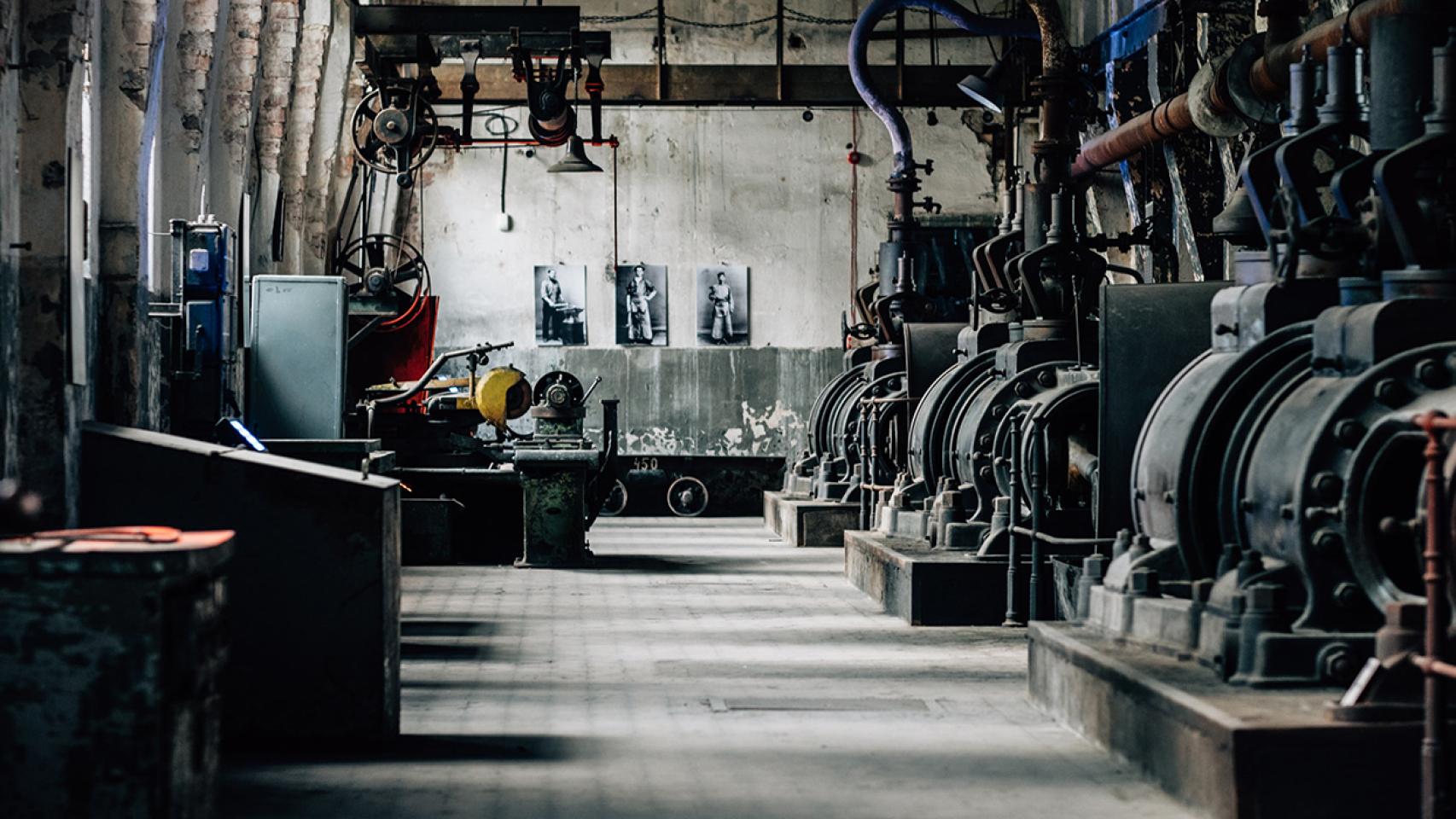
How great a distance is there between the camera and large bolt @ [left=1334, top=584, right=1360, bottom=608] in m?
5.11

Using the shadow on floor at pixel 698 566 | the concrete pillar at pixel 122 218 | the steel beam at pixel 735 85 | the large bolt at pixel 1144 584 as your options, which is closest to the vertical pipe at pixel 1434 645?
the large bolt at pixel 1144 584

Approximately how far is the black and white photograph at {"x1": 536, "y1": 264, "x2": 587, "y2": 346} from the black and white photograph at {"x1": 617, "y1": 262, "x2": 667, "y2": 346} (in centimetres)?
44

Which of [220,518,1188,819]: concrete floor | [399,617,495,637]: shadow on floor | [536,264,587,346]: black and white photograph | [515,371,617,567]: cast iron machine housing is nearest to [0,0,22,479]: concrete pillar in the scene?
[220,518,1188,819]: concrete floor

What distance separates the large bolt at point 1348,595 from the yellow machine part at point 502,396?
10.9m

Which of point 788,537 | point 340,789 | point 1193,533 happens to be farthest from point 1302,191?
point 788,537

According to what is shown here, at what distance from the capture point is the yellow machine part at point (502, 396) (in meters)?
15.6

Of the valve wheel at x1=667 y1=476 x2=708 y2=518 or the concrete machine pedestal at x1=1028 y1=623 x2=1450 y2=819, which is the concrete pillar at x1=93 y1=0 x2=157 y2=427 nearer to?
the concrete machine pedestal at x1=1028 y1=623 x2=1450 y2=819

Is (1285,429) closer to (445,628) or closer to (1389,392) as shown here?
(1389,392)

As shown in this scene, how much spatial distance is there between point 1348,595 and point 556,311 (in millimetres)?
17097

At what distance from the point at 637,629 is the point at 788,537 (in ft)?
22.1

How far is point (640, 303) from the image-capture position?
861 inches

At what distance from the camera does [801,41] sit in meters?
21.7

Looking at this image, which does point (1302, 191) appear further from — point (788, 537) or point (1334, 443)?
point (788, 537)

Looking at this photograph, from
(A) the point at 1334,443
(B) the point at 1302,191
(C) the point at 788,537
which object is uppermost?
(B) the point at 1302,191
